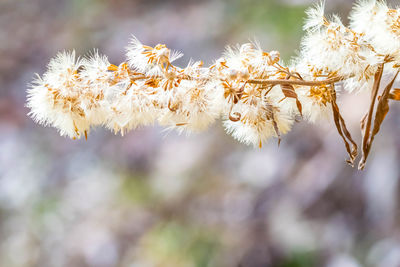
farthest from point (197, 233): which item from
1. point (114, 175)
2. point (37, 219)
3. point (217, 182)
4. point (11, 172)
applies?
point (11, 172)

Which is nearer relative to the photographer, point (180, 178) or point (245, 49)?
point (245, 49)

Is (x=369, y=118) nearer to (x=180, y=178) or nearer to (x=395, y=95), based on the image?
(x=395, y=95)

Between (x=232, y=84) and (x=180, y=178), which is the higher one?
(x=180, y=178)

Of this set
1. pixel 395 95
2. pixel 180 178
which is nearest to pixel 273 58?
pixel 395 95

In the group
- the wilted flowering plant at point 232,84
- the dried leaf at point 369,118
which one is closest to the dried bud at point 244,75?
the wilted flowering plant at point 232,84

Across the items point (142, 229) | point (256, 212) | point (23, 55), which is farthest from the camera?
point (23, 55)

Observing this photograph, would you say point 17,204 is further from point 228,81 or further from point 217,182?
point 228,81
